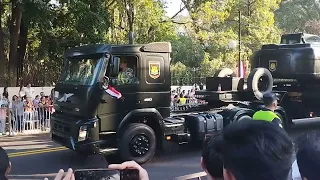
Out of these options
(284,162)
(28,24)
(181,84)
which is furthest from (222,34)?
(284,162)

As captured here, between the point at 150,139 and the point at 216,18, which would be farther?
the point at 216,18

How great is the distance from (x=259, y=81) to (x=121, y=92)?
4.60 meters

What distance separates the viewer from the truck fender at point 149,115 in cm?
852

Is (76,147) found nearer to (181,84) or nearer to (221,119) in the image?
(221,119)

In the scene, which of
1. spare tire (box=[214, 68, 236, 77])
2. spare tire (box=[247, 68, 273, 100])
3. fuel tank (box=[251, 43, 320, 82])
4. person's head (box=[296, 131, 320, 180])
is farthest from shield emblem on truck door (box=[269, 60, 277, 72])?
person's head (box=[296, 131, 320, 180])

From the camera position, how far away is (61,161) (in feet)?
30.5

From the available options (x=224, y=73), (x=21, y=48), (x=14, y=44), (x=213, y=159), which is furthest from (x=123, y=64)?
(x=21, y=48)

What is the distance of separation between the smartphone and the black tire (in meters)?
6.61

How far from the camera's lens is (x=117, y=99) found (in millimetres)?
8438

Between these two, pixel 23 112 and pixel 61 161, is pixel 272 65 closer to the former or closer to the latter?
pixel 61 161

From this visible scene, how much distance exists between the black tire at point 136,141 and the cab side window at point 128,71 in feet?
3.08

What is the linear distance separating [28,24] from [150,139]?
10.1 m

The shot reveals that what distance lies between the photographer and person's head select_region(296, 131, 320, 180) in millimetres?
1954

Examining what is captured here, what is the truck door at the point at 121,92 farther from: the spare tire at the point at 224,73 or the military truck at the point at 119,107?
the spare tire at the point at 224,73
